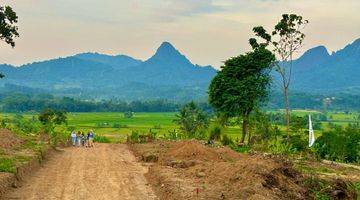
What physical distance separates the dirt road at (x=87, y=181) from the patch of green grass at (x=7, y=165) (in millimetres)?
939

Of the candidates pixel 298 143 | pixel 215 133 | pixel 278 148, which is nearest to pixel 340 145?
pixel 298 143

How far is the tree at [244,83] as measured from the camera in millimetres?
52625

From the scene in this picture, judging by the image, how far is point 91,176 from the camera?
2773 centimetres

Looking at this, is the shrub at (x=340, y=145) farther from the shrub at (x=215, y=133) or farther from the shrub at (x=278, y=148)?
the shrub at (x=278, y=148)

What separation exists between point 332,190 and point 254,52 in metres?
31.1

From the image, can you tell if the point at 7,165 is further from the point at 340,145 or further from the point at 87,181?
the point at 340,145

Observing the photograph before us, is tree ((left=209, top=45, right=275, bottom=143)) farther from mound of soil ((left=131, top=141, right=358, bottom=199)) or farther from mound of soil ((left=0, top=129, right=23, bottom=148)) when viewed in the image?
mound of soil ((left=131, top=141, right=358, bottom=199))

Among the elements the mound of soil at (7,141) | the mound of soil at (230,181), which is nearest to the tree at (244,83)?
the mound of soil at (7,141)

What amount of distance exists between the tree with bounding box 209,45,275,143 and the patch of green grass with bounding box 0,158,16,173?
27.0 metres

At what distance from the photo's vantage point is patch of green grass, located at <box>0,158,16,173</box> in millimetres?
26027

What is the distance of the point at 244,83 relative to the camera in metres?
52.8

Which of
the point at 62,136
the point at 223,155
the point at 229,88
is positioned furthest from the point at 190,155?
the point at 62,136

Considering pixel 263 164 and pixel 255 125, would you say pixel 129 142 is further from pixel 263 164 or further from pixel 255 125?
pixel 263 164

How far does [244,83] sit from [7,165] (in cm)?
2974
